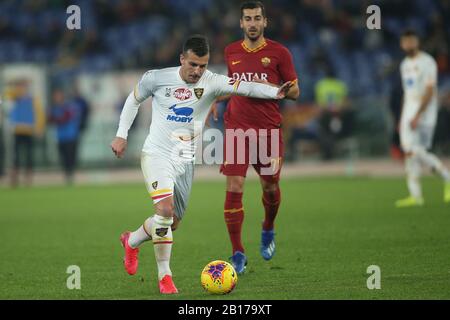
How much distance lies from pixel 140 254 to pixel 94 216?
15.4 feet

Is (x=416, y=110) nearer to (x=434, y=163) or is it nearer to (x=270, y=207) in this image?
(x=434, y=163)

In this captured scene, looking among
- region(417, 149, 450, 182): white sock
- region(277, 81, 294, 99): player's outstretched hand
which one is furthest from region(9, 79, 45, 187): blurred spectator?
region(277, 81, 294, 99): player's outstretched hand

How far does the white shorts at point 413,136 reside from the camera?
15844mm

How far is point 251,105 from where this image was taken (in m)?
10.2

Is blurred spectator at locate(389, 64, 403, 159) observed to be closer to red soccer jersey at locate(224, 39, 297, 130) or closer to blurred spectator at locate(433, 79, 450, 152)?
blurred spectator at locate(433, 79, 450, 152)

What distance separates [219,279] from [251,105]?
2487 mm

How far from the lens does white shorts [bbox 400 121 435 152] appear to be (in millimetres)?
15844

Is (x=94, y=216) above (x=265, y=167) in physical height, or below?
below

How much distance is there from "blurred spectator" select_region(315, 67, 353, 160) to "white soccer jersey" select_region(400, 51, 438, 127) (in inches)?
337

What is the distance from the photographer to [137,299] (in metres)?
8.09

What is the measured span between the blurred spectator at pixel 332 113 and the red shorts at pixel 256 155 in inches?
563

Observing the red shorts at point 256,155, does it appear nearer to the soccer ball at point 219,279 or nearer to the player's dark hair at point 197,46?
the player's dark hair at point 197,46

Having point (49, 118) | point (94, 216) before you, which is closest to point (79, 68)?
point (49, 118)
